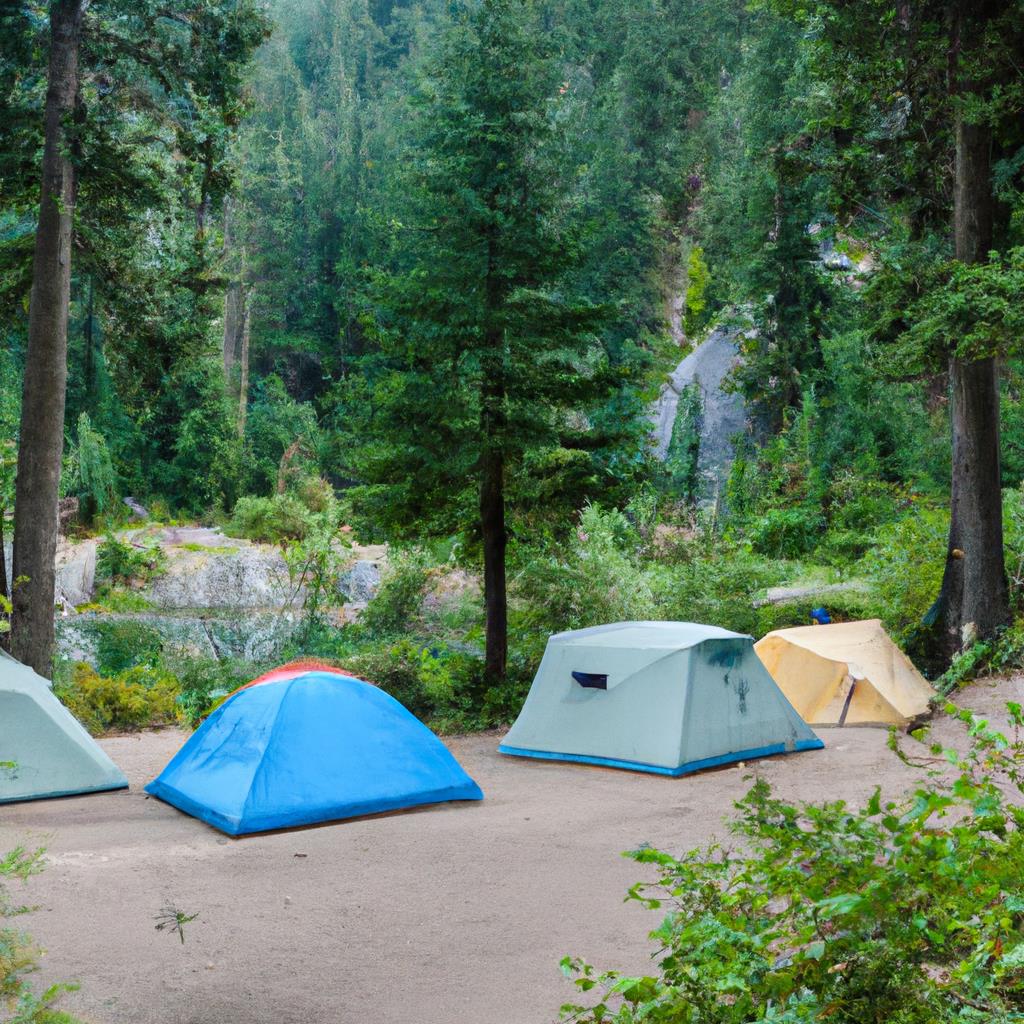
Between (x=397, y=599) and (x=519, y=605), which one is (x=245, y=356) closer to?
(x=397, y=599)

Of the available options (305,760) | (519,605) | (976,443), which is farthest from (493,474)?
(305,760)

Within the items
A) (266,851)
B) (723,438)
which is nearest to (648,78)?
(723,438)

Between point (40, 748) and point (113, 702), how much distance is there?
14.1 ft

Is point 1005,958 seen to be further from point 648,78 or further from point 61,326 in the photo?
point 648,78

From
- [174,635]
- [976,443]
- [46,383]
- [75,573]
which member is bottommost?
[174,635]

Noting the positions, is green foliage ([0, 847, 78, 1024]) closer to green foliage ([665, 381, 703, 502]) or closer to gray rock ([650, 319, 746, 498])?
gray rock ([650, 319, 746, 498])

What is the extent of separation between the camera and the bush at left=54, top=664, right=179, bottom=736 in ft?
39.7

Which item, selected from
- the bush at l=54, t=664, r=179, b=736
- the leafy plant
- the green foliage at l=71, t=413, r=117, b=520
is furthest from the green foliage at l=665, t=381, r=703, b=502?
the leafy plant

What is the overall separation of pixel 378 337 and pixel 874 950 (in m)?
10.4

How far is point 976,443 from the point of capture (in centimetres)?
1202

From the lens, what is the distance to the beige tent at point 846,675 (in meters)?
11.1

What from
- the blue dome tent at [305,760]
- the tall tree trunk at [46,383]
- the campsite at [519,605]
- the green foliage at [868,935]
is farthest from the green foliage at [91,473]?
the green foliage at [868,935]

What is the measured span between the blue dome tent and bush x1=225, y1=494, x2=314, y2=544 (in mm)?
16823

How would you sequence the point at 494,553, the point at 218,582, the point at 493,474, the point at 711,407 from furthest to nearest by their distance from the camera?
the point at 711,407 → the point at 218,582 → the point at 494,553 → the point at 493,474
